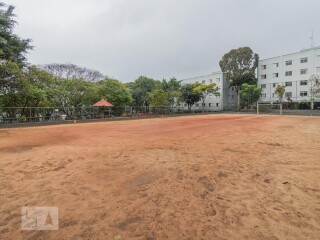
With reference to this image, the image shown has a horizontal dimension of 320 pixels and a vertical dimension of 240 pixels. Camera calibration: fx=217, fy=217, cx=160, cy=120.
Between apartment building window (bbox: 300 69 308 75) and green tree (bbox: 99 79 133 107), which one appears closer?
green tree (bbox: 99 79 133 107)

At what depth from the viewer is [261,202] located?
11.1 ft

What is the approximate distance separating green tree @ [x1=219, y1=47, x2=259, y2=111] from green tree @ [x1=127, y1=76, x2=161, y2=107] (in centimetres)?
1569

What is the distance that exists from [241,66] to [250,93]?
6777 mm

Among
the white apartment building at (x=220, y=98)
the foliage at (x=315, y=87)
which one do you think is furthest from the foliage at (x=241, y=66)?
the foliage at (x=315, y=87)

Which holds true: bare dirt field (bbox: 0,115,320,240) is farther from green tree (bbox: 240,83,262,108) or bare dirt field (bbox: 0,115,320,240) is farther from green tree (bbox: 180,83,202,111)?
green tree (bbox: 240,83,262,108)

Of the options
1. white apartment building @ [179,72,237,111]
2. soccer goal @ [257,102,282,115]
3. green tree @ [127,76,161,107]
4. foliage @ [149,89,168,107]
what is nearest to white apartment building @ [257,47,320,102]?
soccer goal @ [257,102,282,115]

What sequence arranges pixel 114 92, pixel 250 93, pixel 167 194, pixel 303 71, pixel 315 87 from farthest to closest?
pixel 250 93 → pixel 303 71 → pixel 315 87 → pixel 114 92 → pixel 167 194

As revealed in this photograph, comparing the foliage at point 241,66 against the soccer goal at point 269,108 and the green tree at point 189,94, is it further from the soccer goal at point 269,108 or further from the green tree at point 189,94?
the green tree at point 189,94

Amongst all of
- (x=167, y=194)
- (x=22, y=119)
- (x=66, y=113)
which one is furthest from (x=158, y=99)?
(x=167, y=194)

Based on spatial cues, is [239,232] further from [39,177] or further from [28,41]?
[28,41]

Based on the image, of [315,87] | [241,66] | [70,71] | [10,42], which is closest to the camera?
Result: [10,42]

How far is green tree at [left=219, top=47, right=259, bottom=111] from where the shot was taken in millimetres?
44250

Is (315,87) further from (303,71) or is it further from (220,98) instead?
(220,98)
